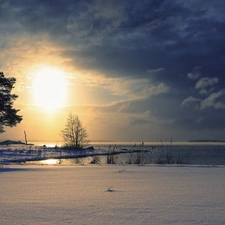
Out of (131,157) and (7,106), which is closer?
(131,157)

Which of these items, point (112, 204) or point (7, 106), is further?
point (7, 106)

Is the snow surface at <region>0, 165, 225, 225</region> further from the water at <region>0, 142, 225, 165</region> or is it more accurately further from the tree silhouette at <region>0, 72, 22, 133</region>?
the tree silhouette at <region>0, 72, 22, 133</region>

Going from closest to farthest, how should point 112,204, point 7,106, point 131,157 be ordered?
1. point 112,204
2. point 131,157
3. point 7,106

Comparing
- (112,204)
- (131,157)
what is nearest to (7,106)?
(131,157)

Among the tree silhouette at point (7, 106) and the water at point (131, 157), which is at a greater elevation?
the tree silhouette at point (7, 106)

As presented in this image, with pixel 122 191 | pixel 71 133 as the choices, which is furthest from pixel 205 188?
pixel 71 133

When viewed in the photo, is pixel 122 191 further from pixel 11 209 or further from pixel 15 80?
pixel 15 80

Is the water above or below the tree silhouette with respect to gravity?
below

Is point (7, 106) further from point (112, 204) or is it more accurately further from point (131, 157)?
point (112, 204)

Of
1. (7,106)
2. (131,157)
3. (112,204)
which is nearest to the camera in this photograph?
(112,204)

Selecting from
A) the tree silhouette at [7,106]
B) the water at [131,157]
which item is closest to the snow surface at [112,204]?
the water at [131,157]

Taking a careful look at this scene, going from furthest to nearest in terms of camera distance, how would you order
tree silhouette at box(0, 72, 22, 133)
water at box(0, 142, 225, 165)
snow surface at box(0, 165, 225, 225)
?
1. tree silhouette at box(0, 72, 22, 133)
2. water at box(0, 142, 225, 165)
3. snow surface at box(0, 165, 225, 225)

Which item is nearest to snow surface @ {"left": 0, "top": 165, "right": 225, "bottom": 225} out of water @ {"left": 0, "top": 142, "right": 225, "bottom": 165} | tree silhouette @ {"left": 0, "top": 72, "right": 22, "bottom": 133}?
water @ {"left": 0, "top": 142, "right": 225, "bottom": 165}

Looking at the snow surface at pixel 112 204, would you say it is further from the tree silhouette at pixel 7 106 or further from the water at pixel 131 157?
the tree silhouette at pixel 7 106
